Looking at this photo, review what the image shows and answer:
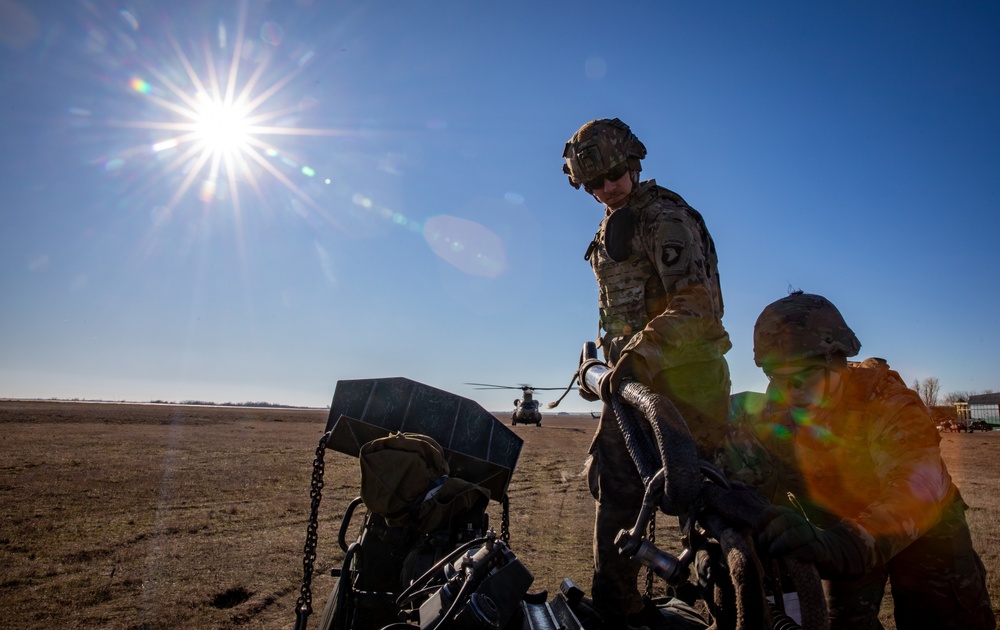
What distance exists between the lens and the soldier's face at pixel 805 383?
3.01 metres

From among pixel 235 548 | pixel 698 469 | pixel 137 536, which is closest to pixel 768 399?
pixel 698 469

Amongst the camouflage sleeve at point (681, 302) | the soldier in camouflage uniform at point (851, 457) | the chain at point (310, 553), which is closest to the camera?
the camouflage sleeve at point (681, 302)

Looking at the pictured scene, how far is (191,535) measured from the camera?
7387 millimetres

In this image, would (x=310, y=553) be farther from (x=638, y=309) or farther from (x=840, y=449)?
(x=840, y=449)

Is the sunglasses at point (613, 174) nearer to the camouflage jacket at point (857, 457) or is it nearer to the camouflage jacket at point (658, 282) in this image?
the camouflage jacket at point (658, 282)

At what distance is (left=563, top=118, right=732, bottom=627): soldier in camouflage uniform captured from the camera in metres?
2.60

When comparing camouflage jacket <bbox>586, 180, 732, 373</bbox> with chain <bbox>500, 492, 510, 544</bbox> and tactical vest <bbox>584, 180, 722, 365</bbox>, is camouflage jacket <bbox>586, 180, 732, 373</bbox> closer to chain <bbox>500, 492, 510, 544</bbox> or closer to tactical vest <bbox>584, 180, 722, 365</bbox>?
tactical vest <bbox>584, 180, 722, 365</bbox>

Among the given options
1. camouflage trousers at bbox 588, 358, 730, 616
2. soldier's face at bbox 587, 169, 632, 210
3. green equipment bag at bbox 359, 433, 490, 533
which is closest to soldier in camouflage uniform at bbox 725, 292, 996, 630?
camouflage trousers at bbox 588, 358, 730, 616

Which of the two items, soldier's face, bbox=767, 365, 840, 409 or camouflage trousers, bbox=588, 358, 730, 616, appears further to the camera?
soldier's face, bbox=767, 365, 840, 409

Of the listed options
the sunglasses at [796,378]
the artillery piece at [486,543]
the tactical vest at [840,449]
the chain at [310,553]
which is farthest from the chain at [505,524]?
the sunglasses at [796,378]

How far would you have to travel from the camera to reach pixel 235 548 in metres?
6.85

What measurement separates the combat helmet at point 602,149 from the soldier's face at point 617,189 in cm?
6

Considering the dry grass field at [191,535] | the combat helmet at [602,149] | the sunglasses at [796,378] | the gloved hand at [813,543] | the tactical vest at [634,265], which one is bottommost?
the dry grass field at [191,535]

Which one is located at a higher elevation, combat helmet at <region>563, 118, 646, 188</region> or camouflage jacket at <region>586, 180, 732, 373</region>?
combat helmet at <region>563, 118, 646, 188</region>
